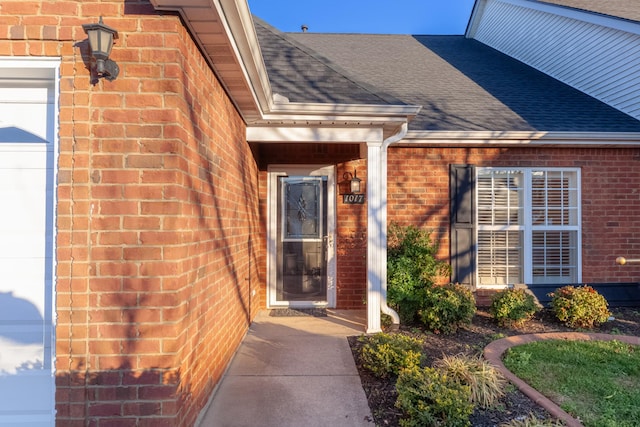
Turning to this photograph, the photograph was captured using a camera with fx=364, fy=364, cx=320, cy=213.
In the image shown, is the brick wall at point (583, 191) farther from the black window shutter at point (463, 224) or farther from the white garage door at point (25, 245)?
the white garage door at point (25, 245)

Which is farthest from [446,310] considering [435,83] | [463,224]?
[435,83]

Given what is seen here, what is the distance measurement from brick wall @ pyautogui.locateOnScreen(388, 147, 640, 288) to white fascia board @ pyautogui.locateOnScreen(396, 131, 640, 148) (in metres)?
0.18

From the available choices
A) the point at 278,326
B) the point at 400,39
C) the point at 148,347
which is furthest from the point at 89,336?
the point at 400,39

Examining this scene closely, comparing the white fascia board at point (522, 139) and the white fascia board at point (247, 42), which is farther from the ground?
the white fascia board at point (247, 42)

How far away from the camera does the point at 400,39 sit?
9953 mm

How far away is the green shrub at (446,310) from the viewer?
181 inches

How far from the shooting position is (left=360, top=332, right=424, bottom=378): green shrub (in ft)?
10.9

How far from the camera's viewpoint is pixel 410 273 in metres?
4.95

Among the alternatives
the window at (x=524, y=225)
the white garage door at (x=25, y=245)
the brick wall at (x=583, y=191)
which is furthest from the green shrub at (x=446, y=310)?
the white garage door at (x=25, y=245)

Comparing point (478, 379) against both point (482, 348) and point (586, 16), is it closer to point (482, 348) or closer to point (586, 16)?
point (482, 348)

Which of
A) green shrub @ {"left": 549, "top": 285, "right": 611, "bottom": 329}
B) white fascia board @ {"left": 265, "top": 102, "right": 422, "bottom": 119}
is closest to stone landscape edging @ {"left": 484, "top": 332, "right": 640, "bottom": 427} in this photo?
green shrub @ {"left": 549, "top": 285, "right": 611, "bottom": 329}

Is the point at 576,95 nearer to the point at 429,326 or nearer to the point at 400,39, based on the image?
the point at 400,39

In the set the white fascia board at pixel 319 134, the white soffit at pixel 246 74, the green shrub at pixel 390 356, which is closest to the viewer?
the white soffit at pixel 246 74

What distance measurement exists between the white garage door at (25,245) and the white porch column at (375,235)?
10.7 ft
